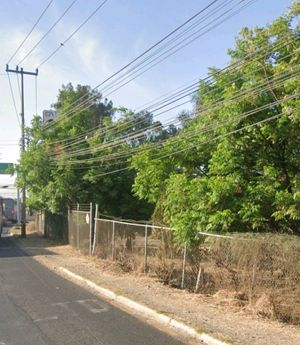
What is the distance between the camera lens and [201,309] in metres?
10.3

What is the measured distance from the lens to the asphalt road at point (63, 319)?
8.16 metres

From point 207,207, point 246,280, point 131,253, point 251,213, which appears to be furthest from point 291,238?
point 131,253

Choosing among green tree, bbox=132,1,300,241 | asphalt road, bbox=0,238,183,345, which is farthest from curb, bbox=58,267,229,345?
green tree, bbox=132,1,300,241

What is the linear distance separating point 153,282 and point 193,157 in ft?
12.3

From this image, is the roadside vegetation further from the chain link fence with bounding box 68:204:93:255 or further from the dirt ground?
the chain link fence with bounding box 68:204:93:255

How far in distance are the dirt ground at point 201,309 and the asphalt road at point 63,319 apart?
75 centimetres

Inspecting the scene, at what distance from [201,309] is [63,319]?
104 inches

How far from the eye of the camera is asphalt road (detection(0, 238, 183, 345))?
8164 mm

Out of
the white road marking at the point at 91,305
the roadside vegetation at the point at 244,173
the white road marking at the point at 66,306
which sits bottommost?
the white road marking at the point at 91,305

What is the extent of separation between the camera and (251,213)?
1251 cm

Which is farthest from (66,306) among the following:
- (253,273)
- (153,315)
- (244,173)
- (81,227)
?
(81,227)

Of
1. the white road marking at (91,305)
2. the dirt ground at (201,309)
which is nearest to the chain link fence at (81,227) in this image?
the dirt ground at (201,309)

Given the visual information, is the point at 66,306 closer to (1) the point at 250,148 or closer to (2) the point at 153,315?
(2) the point at 153,315

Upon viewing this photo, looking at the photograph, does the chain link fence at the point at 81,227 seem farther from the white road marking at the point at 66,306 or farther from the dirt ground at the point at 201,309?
the white road marking at the point at 66,306
